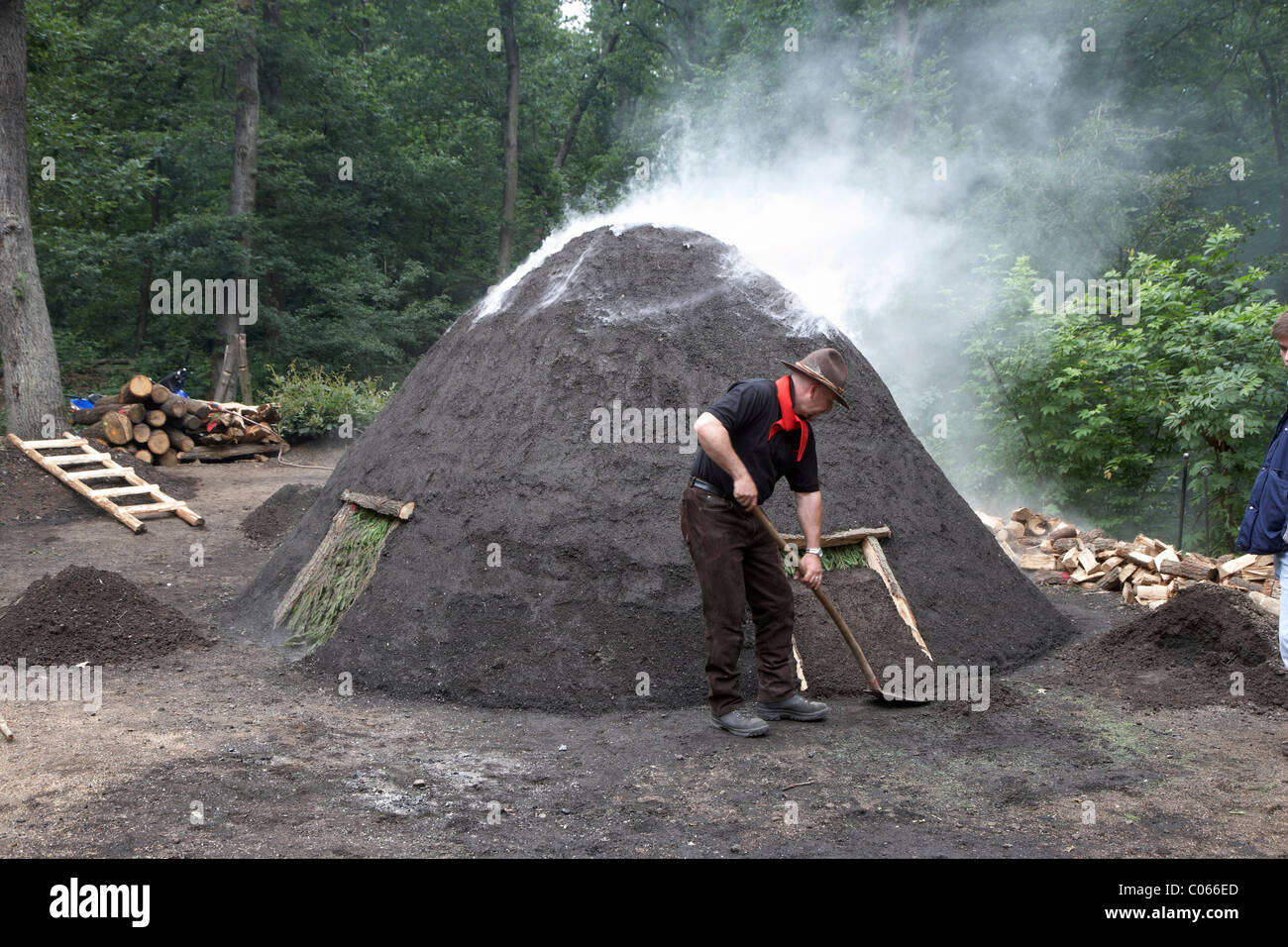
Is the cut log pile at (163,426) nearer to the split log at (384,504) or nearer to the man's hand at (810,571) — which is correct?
the split log at (384,504)

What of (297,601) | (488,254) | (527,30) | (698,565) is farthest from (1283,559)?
(527,30)

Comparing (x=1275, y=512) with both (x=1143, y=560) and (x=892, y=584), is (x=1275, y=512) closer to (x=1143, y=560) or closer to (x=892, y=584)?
(x=892, y=584)

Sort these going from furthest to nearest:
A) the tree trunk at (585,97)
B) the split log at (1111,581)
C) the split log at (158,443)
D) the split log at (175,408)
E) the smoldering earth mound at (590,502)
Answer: the tree trunk at (585,97) < the split log at (175,408) < the split log at (158,443) < the split log at (1111,581) < the smoldering earth mound at (590,502)

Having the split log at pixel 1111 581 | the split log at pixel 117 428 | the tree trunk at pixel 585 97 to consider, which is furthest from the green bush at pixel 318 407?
the tree trunk at pixel 585 97

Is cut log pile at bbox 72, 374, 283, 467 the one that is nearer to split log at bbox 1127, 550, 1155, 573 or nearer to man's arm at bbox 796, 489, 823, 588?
man's arm at bbox 796, 489, 823, 588

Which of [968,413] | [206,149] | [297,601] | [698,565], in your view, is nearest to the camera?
[698,565]

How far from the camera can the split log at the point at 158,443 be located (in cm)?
1345

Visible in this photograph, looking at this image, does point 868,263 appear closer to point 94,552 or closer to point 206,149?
point 94,552

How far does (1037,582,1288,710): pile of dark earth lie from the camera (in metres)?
5.16

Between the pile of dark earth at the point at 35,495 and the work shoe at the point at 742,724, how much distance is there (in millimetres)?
8505

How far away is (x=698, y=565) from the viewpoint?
4512 mm

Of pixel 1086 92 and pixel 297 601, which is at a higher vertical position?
pixel 1086 92

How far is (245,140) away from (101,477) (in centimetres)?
995

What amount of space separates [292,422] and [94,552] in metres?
7.09
